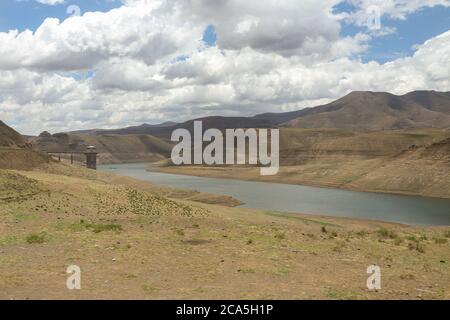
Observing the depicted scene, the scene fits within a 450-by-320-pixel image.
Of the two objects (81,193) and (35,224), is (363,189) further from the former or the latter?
(35,224)

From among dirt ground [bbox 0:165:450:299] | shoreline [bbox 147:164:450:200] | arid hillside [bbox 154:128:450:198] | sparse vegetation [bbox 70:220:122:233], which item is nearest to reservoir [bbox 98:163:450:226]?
shoreline [bbox 147:164:450:200]

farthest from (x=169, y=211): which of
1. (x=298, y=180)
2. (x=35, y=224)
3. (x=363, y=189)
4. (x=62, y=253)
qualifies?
(x=298, y=180)

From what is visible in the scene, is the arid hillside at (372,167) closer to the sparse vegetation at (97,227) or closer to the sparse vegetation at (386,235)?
the sparse vegetation at (386,235)

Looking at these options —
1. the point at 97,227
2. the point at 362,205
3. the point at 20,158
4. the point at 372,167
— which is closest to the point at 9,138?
the point at 20,158

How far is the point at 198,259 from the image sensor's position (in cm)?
1686

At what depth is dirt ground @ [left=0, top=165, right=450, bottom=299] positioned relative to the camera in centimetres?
1293

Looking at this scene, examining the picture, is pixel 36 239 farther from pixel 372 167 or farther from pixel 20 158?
pixel 372 167

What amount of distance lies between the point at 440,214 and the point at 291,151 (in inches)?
4221

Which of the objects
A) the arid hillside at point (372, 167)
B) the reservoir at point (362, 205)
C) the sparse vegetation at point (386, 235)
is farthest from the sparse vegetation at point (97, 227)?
the arid hillside at point (372, 167)

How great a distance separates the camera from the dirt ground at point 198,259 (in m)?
12.9

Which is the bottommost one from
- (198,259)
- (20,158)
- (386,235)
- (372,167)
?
(386,235)

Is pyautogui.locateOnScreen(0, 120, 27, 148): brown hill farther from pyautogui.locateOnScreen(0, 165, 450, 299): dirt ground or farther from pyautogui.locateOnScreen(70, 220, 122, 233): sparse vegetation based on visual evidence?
pyautogui.locateOnScreen(70, 220, 122, 233): sparse vegetation

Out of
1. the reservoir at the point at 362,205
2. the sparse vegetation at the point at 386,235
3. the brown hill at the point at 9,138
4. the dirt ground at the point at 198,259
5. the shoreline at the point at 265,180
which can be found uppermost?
the brown hill at the point at 9,138

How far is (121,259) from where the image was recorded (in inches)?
651
